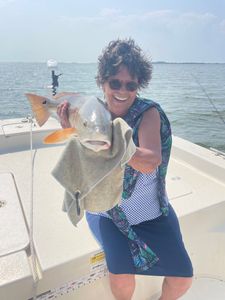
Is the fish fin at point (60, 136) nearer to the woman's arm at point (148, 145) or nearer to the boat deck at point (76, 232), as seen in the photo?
the woman's arm at point (148, 145)

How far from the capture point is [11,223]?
7.07 ft

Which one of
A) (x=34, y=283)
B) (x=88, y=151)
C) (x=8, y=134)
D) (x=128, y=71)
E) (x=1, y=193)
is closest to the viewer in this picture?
(x=88, y=151)

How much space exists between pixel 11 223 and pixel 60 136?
1139 millimetres

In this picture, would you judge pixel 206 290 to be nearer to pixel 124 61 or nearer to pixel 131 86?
pixel 131 86

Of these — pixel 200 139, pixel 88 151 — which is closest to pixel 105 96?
pixel 88 151

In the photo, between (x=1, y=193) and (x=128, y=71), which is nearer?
(x=128, y=71)

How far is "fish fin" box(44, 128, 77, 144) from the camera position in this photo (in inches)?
49.6

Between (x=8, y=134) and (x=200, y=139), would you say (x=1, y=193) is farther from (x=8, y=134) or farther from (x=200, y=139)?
(x=200, y=139)

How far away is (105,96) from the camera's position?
2.09 meters

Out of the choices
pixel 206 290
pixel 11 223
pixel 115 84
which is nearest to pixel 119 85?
pixel 115 84

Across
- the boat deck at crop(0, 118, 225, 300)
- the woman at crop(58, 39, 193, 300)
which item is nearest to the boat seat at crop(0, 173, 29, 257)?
the boat deck at crop(0, 118, 225, 300)

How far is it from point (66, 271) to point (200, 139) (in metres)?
10.0

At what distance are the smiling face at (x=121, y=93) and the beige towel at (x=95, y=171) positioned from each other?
28.0 inches

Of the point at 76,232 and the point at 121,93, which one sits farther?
the point at 76,232
